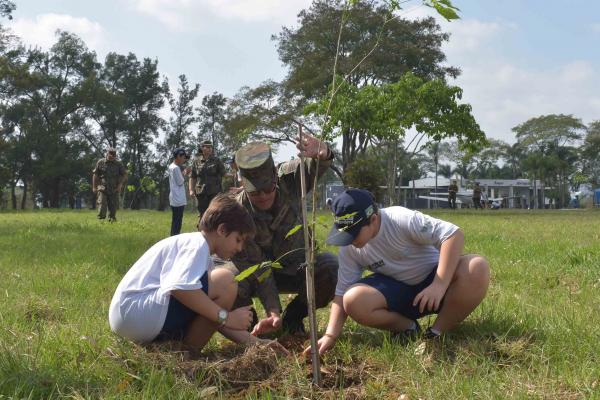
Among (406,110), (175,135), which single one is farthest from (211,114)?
(406,110)

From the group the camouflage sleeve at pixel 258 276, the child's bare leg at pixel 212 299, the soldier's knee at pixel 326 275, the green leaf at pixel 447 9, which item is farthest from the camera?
the soldier's knee at pixel 326 275

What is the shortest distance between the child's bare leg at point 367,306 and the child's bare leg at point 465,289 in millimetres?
275

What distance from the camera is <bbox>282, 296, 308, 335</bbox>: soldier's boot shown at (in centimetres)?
394

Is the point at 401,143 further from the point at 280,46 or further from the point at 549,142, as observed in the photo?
the point at 549,142

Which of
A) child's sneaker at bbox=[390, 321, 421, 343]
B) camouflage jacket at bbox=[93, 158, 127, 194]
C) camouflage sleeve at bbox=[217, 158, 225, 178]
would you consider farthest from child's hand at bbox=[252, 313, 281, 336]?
camouflage jacket at bbox=[93, 158, 127, 194]

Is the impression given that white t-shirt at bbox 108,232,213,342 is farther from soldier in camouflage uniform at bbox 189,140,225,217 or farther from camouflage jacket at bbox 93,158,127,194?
camouflage jacket at bbox 93,158,127,194

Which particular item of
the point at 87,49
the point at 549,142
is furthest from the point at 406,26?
the point at 549,142

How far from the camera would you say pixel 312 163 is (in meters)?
3.72

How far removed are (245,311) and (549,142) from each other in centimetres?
7298

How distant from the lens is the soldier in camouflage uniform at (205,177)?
980 centimetres

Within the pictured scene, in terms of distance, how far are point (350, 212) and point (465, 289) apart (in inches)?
28.8

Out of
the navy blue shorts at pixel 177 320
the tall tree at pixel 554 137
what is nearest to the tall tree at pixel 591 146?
the tall tree at pixel 554 137

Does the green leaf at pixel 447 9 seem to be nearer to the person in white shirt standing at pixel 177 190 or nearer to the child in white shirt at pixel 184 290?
the child in white shirt at pixel 184 290

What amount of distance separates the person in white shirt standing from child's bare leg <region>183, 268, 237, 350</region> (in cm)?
711
